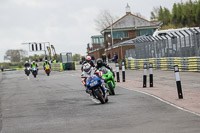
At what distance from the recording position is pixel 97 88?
13.8 metres

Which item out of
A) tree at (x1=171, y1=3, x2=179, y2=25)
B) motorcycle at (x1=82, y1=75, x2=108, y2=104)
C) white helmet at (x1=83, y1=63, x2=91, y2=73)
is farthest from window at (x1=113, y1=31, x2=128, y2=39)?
motorcycle at (x1=82, y1=75, x2=108, y2=104)

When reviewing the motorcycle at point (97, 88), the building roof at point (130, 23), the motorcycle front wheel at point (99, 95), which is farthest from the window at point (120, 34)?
the motorcycle front wheel at point (99, 95)

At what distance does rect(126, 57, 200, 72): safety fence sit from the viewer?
29927mm

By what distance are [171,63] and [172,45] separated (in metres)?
1.62

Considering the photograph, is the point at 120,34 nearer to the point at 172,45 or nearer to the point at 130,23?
the point at 130,23

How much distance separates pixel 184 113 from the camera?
10.3 m

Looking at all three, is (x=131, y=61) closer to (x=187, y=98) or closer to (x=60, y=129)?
(x=187, y=98)

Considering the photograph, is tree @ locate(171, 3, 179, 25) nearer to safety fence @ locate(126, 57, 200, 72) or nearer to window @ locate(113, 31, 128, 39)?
window @ locate(113, 31, 128, 39)

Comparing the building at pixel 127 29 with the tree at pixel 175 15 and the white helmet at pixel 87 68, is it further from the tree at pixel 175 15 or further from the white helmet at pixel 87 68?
the white helmet at pixel 87 68

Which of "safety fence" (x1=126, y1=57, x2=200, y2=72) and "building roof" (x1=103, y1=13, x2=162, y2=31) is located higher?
"building roof" (x1=103, y1=13, x2=162, y2=31)

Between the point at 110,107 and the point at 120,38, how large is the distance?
3055 inches

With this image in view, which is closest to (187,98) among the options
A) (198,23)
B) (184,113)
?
(184,113)

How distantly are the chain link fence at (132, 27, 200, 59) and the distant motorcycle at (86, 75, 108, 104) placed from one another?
17.5m

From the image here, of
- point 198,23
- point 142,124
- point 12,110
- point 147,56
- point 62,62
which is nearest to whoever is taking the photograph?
point 142,124
